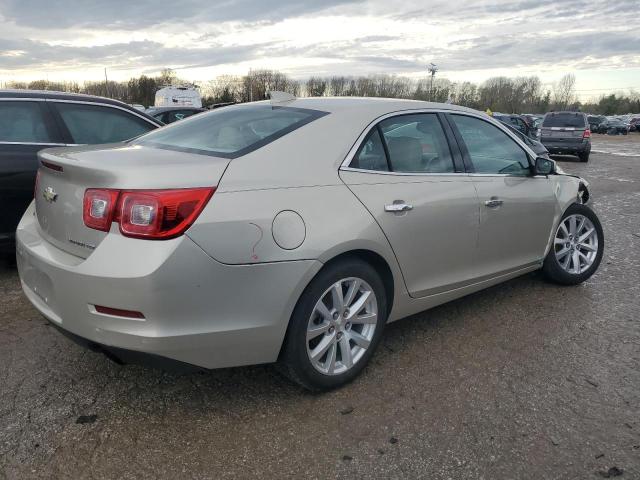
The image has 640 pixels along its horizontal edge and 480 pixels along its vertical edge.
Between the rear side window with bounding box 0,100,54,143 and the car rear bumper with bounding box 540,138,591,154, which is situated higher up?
the rear side window with bounding box 0,100,54,143

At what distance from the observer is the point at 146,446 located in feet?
8.05

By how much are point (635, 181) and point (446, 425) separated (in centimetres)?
1268

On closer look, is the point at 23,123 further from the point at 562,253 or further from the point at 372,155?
the point at 562,253

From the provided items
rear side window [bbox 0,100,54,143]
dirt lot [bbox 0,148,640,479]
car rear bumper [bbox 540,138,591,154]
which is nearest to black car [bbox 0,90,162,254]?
rear side window [bbox 0,100,54,143]

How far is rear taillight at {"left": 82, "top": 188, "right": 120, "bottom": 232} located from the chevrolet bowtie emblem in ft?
1.18

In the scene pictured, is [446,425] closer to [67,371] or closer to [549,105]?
[67,371]

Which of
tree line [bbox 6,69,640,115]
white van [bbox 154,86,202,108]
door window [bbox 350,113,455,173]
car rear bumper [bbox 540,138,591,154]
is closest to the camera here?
door window [bbox 350,113,455,173]

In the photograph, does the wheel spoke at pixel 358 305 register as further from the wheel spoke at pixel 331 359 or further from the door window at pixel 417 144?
the door window at pixel 417 144

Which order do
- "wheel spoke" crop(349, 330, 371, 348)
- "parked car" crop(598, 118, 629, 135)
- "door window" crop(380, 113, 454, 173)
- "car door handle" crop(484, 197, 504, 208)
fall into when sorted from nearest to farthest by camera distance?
Result: "wheel spoke" crop(349, 330, 371, 348) < "door window" crop(380, 113, 454, 173) < "car door handle" crop(484, 197, 504, 208) < "parked car" crop(598, 118, 629, 135)

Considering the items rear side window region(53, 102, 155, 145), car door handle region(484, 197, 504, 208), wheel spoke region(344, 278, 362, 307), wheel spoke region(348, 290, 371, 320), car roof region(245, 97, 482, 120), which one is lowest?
wheel spoke region(348, 290, 371, 320)

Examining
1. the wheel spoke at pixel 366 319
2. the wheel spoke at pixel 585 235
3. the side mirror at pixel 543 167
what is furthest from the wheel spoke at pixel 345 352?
the wheel spoke at pixel 585 235

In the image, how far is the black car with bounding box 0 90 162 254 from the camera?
14.8 feet

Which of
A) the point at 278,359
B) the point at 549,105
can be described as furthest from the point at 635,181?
the point at 549,105

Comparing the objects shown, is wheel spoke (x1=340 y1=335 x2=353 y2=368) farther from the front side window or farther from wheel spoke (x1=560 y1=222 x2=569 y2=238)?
wheel spoke (x1=560 y1=222 x2=569 y2=238)
